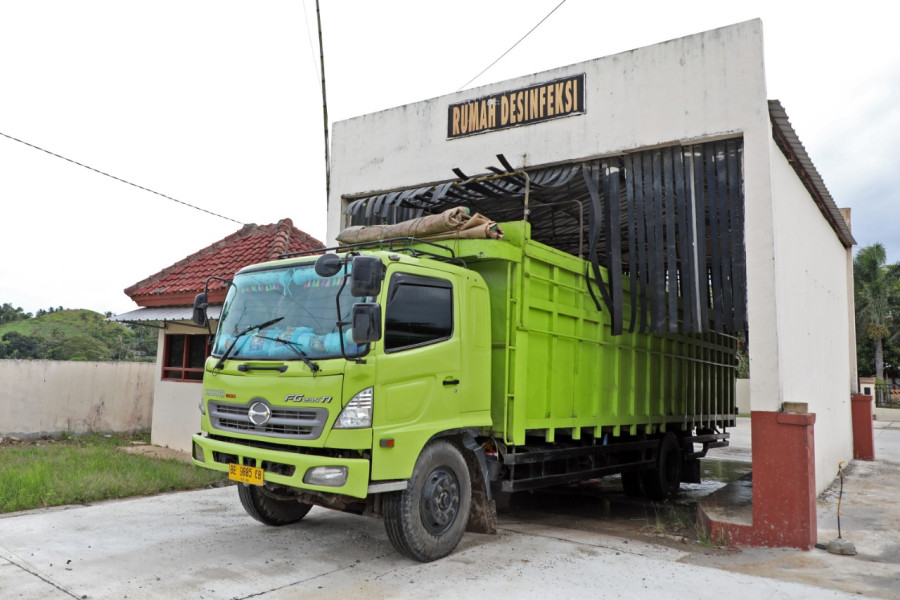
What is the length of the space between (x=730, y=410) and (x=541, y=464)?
7120mm

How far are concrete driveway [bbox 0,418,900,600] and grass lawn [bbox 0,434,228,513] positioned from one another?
1.19ft

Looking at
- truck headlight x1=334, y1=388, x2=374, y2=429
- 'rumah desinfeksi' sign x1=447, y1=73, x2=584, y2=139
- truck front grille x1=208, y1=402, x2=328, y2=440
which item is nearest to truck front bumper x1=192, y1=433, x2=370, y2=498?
truck front grille x1=208, y1=402, x2=328, y2=440

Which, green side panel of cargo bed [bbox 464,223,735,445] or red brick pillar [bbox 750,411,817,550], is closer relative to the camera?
red brick pillar [bbox 750,411,817,550]

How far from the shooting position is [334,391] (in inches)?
192

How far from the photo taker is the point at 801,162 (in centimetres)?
849

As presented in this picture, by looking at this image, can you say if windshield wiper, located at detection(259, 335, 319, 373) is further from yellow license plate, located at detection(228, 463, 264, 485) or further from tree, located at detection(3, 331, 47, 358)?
tree, located at detection(3, 331, 47, 358)

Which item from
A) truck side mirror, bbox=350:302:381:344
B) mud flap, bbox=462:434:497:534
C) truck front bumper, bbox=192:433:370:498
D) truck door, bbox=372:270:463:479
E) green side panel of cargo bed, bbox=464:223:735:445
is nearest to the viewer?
truck side mirror, bbox=350:302:381:344

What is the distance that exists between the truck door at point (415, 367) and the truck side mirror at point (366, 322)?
14.3 inches

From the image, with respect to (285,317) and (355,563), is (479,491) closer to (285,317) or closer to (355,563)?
(355,563)

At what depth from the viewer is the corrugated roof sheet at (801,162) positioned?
7.26 meters

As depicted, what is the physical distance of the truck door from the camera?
504cm

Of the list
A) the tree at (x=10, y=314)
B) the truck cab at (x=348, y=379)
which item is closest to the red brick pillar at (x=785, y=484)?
the truck cab at (x=348, y=379)

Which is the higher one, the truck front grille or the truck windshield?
the truck windshield

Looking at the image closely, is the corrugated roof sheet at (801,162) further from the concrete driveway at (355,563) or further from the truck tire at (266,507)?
the truck tire at (266,507)
